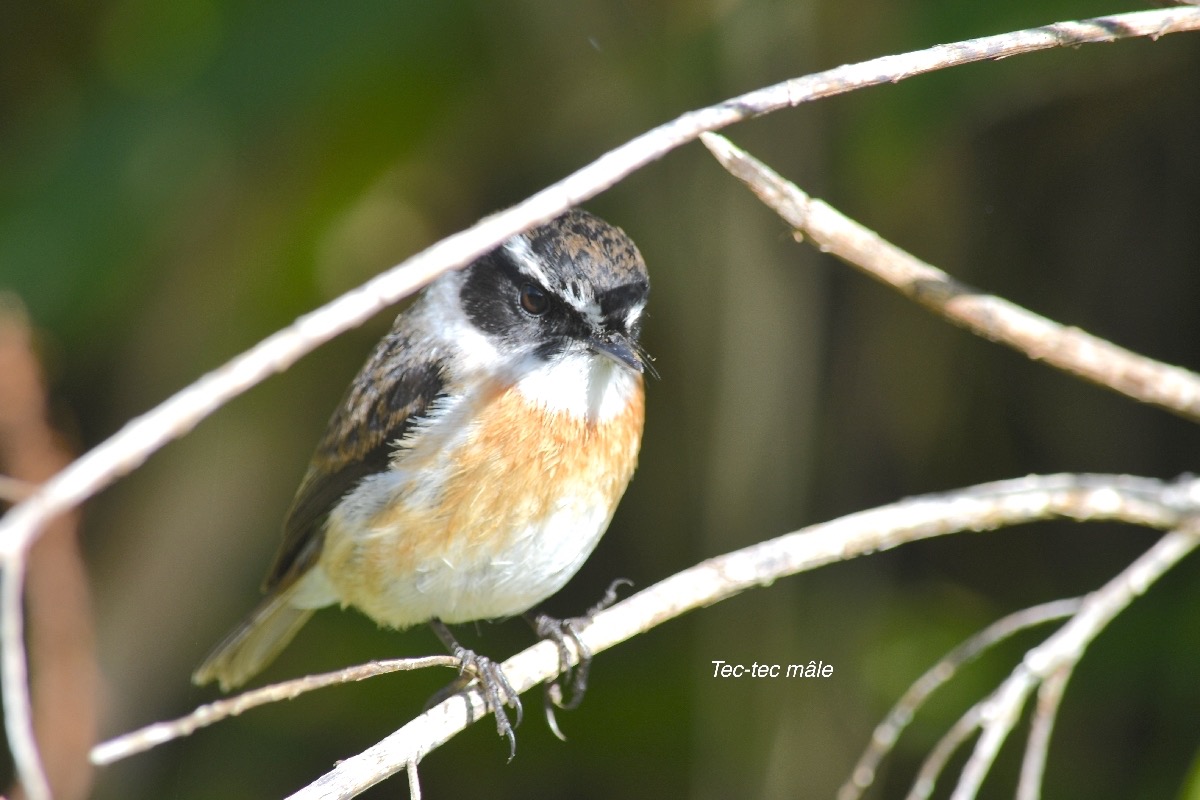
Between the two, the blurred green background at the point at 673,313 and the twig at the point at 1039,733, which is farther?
the blurred green background at the point at 673,313

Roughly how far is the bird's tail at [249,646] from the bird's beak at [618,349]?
1.59 meters

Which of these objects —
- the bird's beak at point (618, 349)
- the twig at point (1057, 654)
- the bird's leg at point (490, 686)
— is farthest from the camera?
the bird's beak at point (618, 349)

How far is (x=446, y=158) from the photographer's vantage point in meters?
4.61

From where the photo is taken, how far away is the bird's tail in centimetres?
412

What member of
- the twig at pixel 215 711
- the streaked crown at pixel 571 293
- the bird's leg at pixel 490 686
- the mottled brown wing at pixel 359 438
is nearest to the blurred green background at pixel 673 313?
the mottled brown wing at pixel 359 438

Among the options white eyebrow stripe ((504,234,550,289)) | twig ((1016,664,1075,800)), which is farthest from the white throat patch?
twig ((1016,664,1075,800))

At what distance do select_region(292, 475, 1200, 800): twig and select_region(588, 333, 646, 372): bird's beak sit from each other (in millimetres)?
622

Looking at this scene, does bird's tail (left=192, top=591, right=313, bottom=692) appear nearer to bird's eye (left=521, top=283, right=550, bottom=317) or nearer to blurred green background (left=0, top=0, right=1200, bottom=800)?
blurred green background (left=0, top=0, right=1200, bottom=800)

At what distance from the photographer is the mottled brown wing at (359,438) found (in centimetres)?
347

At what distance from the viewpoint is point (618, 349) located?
3.15 m

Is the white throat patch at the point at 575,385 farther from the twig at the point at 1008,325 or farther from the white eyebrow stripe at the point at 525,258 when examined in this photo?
the twig at the point at 1008,325

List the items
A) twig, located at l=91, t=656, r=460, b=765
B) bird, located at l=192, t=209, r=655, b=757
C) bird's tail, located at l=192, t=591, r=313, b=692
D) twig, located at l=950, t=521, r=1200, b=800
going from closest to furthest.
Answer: twig, located at l=91, t=656, r=460, b=765 < twig, located at l=950, t=521, r=1200, b=800 < bird, located at l=192, t=209, r=655, b=757 < bird's tail, located at l=192, t=591, r=313, b=692

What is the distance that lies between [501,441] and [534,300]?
0.40 m

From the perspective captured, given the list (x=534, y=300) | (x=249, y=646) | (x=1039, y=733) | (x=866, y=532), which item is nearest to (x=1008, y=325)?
(x=866, y=532)
